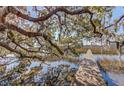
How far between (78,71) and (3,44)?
0.69 m

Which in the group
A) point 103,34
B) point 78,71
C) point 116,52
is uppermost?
point 103,34

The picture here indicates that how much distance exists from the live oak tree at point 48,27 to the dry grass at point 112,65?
242 millimetres

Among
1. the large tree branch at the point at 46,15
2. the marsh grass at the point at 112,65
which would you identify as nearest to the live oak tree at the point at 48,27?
the large tree branch at the point at 46,15

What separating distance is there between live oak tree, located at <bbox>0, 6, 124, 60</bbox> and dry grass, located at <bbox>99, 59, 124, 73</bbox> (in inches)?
9.5

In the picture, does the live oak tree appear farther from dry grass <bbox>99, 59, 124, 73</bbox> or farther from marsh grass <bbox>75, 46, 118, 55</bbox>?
dry grass <bbox>99, 59, 124, 73</bbox>

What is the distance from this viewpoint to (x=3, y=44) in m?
2.41

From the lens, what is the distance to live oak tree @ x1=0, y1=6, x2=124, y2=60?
240 centimetres

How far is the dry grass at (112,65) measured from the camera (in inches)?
93.2

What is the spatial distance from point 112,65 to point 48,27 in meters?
0.64

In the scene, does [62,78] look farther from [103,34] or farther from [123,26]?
[123,26]

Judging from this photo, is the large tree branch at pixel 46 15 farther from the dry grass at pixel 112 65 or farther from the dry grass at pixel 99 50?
the dry grass at pixel 112 65

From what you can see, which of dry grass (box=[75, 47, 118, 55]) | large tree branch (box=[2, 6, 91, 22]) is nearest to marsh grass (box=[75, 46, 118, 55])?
dry grass (box=[75, 47, 118, 55])


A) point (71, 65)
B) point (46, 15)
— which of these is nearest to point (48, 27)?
point (46, 15)
